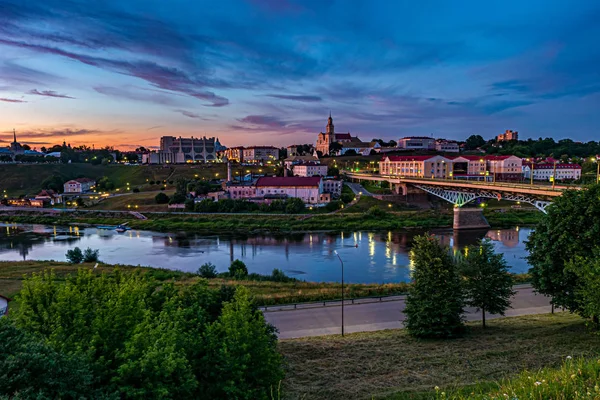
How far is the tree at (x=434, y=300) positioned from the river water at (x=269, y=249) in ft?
39.1

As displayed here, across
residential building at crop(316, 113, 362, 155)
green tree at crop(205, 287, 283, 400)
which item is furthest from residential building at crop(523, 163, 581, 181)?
green tree at crop(205, 287, 283, 400)

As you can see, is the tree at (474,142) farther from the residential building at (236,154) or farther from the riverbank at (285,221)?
the riverbank at (285,221)

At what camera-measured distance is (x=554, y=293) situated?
13.8 metres

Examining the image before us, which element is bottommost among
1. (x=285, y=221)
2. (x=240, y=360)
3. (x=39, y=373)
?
(x=285, y=221)

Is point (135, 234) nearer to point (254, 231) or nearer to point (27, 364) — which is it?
point (254, 231)

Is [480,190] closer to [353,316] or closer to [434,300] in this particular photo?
[353,316]

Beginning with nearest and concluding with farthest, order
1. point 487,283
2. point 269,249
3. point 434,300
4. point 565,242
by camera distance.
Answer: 1. point 434,300
2. point 565,242
3. point 487,283
4. point 269,249

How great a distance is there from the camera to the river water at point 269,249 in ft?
95.8

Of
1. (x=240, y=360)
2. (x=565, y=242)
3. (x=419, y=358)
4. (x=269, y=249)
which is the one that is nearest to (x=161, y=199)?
(x=269, y=249)

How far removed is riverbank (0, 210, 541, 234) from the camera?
47.0m

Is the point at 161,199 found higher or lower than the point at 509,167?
lower

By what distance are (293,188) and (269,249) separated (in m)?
22.6

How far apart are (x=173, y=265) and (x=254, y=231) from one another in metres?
16.4

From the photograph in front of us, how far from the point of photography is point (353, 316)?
16453 millimetres
